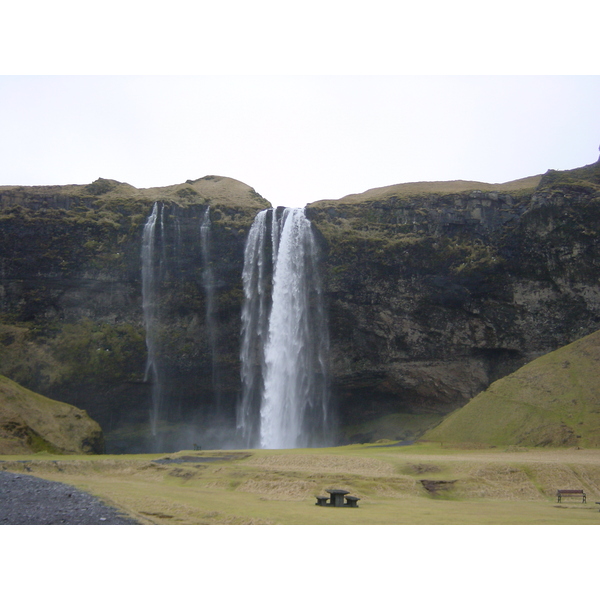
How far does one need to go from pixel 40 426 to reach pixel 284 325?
2054 cm

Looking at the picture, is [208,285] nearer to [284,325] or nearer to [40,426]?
[284,325]

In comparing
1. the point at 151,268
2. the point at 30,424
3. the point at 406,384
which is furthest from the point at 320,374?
the point at 30,424

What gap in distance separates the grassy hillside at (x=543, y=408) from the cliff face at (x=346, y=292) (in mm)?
12018

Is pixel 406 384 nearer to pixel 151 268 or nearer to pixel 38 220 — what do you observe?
pixel 151 268

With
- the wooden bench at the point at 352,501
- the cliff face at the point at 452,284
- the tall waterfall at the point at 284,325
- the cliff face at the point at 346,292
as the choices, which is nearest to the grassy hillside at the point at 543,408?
the cliff face at the point at 452,284

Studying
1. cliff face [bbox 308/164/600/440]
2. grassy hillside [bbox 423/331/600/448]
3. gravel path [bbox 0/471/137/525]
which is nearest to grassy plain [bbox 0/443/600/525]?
gravel path [bbox 0/471/137/525]

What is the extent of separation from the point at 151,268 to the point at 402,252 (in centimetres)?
2164

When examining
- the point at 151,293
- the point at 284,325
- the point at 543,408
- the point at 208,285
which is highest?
the point at 208,285

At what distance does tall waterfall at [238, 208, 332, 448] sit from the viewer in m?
49.6

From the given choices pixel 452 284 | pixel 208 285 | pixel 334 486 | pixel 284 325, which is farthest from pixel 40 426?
pixel 452 284

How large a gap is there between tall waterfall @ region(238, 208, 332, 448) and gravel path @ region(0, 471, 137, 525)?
3084cm

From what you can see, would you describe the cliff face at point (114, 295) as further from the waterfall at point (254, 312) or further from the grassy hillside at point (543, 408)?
the grassy hillside at point (543, 408)

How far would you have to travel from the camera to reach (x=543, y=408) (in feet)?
110

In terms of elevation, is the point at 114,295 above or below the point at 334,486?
above
